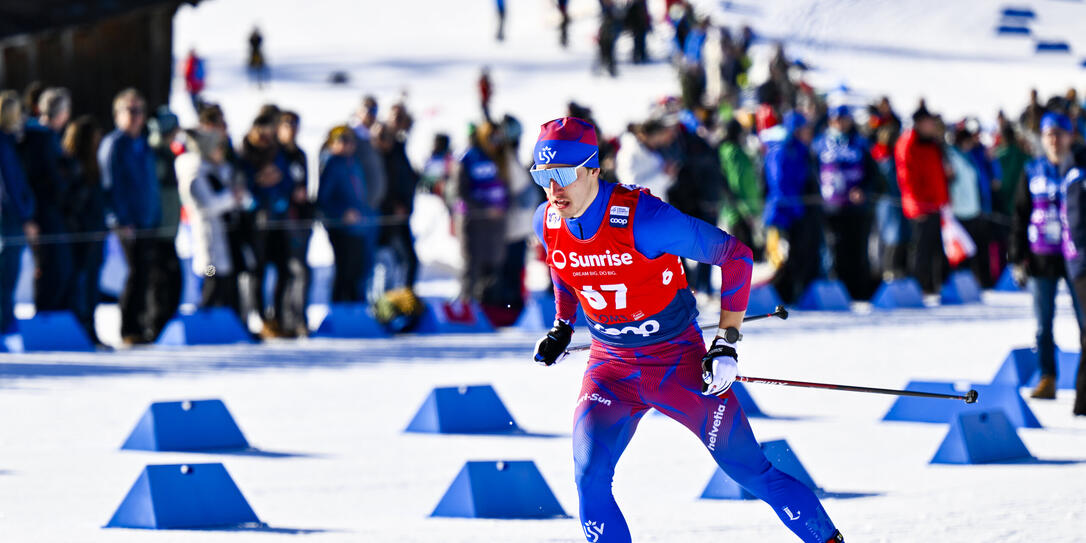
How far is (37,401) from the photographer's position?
11.2 metres

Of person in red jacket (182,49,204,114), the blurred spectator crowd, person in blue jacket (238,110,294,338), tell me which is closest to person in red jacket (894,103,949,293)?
the blurred spectator crowd

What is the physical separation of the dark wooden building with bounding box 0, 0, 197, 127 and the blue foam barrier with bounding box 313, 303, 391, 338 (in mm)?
7182

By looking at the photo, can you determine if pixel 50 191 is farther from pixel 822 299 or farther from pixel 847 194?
pixel 847 194

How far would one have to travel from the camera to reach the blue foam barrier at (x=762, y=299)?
17203 mm

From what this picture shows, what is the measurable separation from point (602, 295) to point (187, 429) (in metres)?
4.22

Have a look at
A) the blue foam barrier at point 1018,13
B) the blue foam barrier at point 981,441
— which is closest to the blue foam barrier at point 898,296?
the blue foam barrier at point 981,441

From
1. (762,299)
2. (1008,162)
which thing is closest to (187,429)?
(762,299)

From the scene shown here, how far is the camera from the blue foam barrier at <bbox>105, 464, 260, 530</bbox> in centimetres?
722

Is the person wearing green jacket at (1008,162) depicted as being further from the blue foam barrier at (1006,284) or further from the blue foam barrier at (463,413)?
the blue foam barrier at (463,413)

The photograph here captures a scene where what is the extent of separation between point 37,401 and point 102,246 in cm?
316

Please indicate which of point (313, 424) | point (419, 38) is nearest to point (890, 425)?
point (313, 424)

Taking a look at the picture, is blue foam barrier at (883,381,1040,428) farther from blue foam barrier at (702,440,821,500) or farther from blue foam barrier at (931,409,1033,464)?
blue foam barrier at (702,440,821,500)

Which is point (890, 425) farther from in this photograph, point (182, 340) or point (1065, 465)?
point (182, 340)

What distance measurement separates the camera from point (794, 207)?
699 inches
